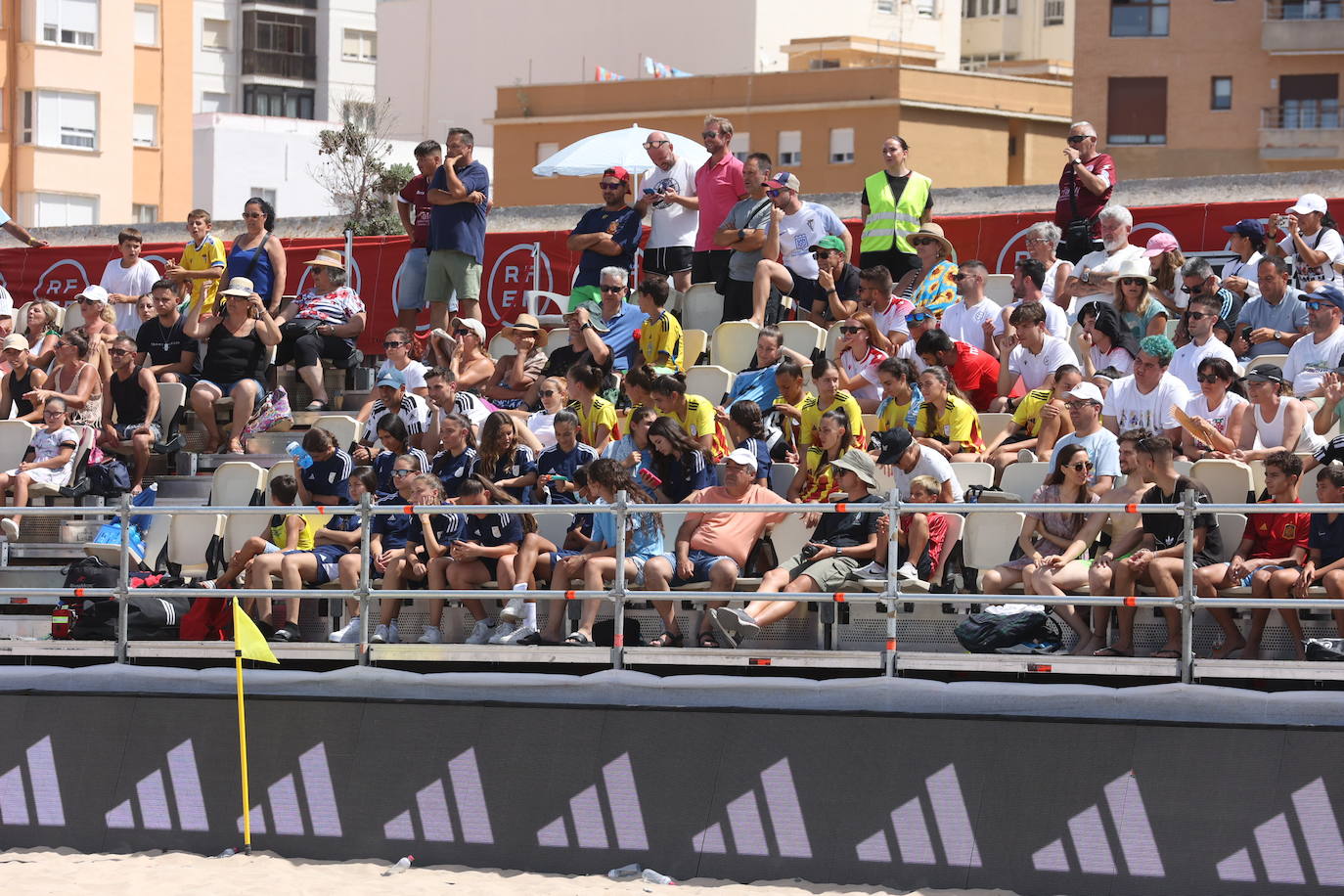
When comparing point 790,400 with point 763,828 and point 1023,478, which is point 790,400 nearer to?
point 1023,478

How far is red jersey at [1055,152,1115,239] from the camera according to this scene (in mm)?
14578

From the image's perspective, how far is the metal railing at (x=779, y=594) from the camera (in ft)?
28.1

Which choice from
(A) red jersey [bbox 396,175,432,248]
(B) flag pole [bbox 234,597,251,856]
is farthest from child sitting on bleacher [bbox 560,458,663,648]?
(A) red jersey [bbox 396,175,432,248]

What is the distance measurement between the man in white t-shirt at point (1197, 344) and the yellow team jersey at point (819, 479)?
2.37 meters

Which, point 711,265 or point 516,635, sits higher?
point 711,265

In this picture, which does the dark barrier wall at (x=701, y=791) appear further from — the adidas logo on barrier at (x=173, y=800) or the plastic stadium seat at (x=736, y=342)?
the plastic stadium seat at (x=736, y=342)

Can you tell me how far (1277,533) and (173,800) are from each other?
606 cm

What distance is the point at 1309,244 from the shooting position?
13422mm

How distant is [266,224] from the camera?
1591cm

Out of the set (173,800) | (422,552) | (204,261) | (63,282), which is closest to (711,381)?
(422,552)

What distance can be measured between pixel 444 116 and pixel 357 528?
188 ft

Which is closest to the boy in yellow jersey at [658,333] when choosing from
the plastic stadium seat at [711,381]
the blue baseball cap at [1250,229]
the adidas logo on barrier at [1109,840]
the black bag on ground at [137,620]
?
the plastic stadium seat at [711,381]

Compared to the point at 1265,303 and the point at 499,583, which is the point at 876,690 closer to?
the point at 499,583

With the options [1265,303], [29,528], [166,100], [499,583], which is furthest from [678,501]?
[166,100]
